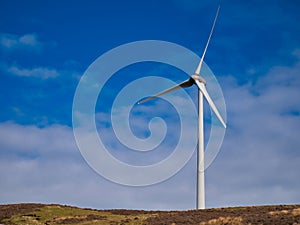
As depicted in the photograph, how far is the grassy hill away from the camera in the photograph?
43656mm

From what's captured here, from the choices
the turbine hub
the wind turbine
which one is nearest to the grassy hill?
the wind turbine

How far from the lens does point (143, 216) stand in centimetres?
5506

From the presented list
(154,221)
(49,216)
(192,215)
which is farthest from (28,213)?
(192,215)

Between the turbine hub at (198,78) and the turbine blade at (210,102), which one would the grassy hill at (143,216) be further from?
the turbine hub at (198,78)

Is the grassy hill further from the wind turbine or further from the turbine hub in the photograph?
the turbine hub

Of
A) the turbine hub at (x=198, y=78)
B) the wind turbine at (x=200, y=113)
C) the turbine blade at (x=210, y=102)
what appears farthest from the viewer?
the turbine hub at (x=198, y=78)

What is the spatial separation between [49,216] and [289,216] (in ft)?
99.7

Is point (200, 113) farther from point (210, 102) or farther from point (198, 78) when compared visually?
point (198, 78)

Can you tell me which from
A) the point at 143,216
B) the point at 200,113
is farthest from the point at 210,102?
the point at 143,216

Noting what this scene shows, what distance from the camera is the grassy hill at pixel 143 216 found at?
143ft

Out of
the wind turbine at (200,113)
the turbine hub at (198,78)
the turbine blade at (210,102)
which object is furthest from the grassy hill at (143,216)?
the turbine hub at (198,78)

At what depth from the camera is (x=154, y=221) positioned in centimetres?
4941

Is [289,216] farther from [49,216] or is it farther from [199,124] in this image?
[49,216]

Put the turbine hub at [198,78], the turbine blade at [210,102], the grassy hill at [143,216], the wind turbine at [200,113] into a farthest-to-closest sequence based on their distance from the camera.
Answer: the turbine hub at [198,78]
the turbine blade at [210,102]
the wind turbine at [200,113]
the grassy hill at [143,216]
